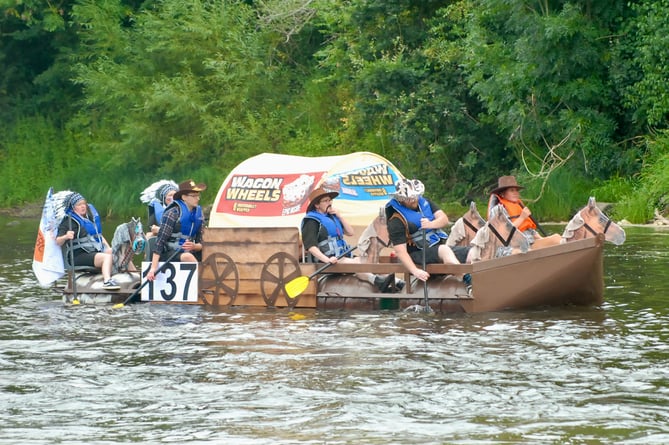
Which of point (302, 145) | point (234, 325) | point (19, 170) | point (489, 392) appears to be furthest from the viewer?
point (19, 170)

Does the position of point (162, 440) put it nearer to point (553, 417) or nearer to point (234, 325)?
point (553, 417)

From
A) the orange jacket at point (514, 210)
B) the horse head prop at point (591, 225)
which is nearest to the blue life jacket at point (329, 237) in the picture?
the orange jacket at point (514, 210)

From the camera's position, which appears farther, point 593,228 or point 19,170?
point 19,170

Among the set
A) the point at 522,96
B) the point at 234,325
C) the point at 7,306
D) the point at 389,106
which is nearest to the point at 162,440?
the point at 234,325

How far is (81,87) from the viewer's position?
48.0 m

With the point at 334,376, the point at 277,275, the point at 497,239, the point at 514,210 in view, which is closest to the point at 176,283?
the point at 277,275

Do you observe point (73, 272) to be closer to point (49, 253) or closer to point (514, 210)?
point (49, 253)

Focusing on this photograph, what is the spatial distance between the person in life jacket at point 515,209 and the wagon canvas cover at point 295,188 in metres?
4.41

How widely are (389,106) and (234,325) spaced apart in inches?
751

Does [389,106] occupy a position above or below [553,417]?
above

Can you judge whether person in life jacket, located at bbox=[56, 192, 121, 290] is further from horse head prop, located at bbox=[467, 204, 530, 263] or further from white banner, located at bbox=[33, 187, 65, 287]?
horse head prop, located at bbox=[467, 204, 530, 263]

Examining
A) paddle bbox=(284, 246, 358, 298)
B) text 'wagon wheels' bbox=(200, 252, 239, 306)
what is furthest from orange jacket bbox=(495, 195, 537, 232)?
text 'wagon wheels' bbox=(200, 252, 239, 306)

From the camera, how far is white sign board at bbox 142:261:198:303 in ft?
52.2

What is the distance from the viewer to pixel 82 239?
16.6m
